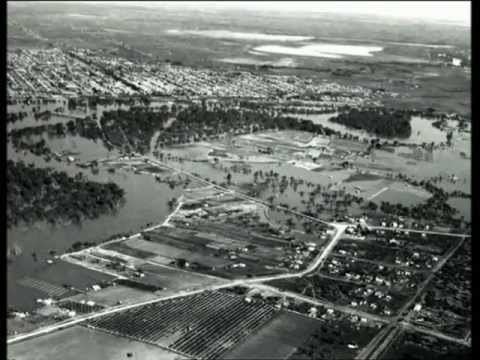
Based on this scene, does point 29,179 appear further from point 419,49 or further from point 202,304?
point 419,49

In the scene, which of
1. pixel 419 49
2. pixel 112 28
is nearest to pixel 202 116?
pixel 419 49

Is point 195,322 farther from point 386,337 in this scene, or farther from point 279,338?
point 386,337

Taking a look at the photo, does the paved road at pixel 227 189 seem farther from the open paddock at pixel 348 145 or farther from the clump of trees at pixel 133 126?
the open paddock at pixel 348 145

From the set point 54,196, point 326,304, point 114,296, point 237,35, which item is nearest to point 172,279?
point 114,296

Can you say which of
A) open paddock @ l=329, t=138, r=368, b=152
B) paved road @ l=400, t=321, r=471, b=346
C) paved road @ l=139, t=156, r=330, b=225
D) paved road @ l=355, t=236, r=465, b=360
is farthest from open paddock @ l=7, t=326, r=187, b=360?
open paddock @ l=329, t=138, r=368, b=152

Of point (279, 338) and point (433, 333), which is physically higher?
point (279, 338)

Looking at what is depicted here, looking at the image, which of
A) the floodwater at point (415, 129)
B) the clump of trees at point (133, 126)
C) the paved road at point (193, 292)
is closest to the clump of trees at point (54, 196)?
the clump of trees at point (133, 126)

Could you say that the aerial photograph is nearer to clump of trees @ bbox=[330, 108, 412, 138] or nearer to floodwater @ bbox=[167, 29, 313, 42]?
clump of trees @ bbox=[330, 108, 412, 138]
